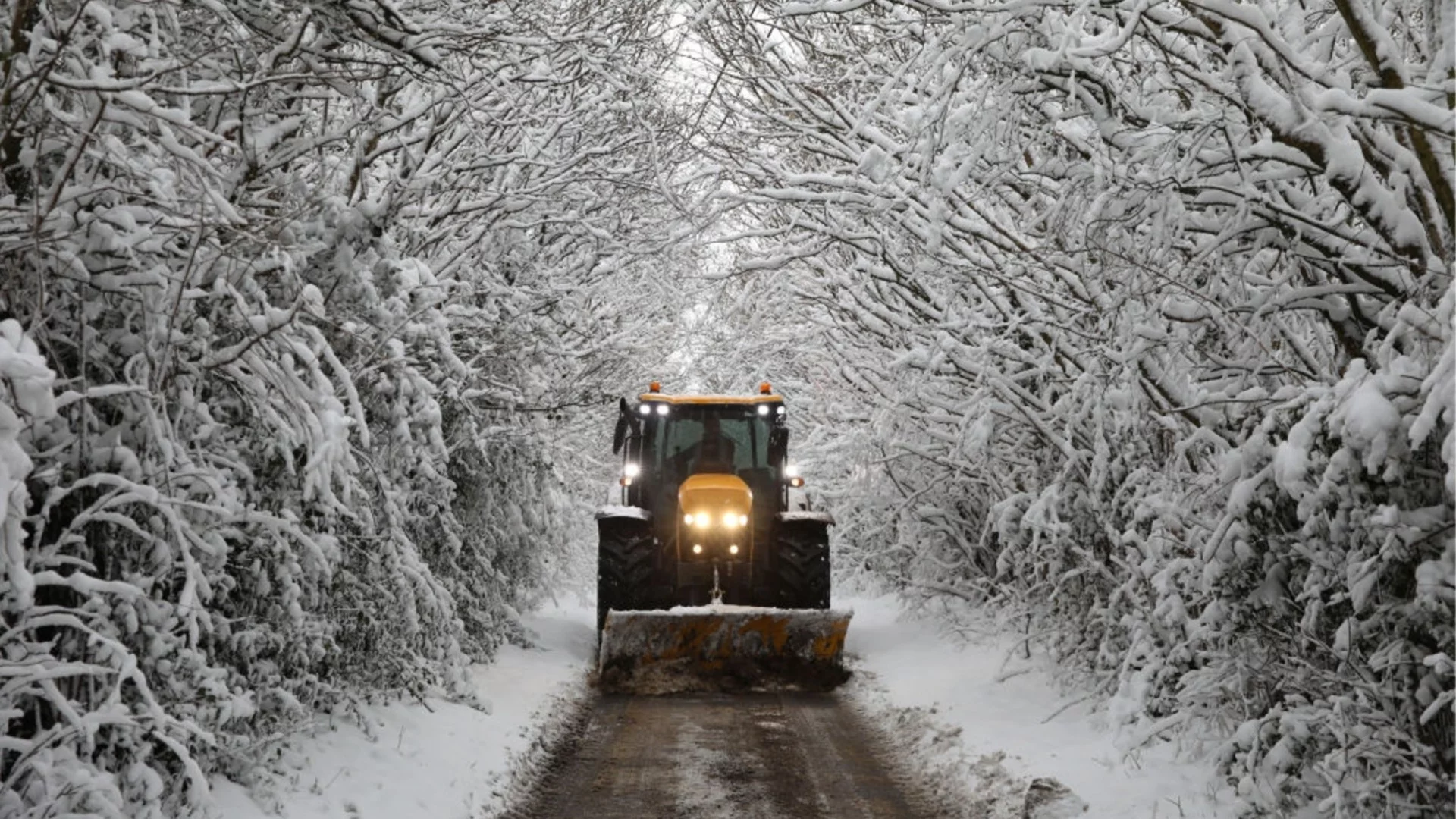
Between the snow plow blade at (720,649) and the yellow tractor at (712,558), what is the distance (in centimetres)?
1

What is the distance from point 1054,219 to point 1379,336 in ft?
4.86

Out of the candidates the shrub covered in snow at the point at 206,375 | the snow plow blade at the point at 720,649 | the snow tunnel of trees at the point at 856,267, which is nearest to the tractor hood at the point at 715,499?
the snow plow blade at the point at 720,649

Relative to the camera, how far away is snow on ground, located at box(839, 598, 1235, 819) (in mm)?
7070

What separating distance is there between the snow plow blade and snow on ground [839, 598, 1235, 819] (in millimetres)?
515

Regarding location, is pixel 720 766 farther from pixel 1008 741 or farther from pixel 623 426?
pixel 623 426

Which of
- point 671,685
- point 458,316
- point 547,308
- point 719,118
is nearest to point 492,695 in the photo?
point 671,685

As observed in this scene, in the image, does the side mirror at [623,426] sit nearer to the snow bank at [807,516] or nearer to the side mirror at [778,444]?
the side mirror at [778,444]

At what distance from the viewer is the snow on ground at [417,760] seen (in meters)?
6.74

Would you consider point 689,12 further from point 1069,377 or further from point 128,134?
point 128,134

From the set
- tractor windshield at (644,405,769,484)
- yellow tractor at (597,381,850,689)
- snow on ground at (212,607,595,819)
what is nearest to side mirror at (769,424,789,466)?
yellow tractor at (597,381,850,689)

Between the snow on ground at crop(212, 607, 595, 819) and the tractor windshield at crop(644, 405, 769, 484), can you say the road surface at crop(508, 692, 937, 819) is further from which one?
the tractor windshield at crop(644, 405, 769, 484)

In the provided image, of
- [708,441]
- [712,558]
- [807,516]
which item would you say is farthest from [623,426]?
[807,516]

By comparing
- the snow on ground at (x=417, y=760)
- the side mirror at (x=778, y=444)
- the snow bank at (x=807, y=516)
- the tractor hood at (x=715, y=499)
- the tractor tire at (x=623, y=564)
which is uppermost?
the side mirror at (x=778, y=444)

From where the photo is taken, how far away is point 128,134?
199 inches
